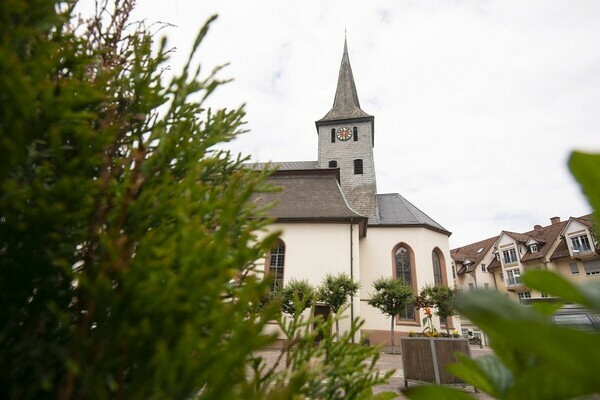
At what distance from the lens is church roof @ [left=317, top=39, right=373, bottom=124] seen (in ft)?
93.9

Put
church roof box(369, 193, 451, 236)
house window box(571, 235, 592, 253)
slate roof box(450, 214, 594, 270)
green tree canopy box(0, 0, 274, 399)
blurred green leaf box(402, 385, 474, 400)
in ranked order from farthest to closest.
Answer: slate roof box(450, 214, 594, 270) < house window box(571, 235, 592, 253) < church roof box(369, 193, 451, 236) < green tree canopy box(0, 0, 274, 399) < blurred green leaf box(402, 385, 474, 400)

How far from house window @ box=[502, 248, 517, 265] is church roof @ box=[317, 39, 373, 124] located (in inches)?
973

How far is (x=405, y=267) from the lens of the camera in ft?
66.2

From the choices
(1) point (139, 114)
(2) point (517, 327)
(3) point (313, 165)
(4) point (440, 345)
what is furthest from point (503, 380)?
(3) point (313, 165)

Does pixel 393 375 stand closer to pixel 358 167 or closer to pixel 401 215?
pixel 401 215

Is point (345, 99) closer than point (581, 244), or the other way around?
point (581, 244)

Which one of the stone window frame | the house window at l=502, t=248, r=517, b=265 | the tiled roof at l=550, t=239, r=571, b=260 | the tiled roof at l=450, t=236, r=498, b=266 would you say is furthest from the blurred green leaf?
the tiled roof at l=450, t=236, r=498, b=266

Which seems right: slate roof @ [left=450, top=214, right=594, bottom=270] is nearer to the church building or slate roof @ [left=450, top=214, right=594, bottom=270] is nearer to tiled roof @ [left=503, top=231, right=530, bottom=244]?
tiled roof @ [left=503, top=231, right=530, bottom=244]

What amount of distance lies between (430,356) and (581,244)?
108ft

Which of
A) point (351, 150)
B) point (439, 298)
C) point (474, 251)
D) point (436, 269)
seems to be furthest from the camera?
point (474, 251)

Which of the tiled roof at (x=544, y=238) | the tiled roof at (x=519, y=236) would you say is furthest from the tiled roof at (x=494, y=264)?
the tiled roof at (x=544, y=238)

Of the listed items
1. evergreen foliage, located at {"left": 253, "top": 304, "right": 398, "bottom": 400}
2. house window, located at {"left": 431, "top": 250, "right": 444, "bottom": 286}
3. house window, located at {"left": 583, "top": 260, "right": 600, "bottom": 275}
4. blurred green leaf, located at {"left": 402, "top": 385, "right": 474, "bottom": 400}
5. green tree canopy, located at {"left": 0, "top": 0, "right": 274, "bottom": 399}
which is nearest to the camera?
blurred green leaf, located at {"left": 402, "top": 385, "right": 474, "bottom": 400}

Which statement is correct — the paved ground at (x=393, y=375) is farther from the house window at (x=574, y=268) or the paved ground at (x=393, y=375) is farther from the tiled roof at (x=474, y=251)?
the tiled roof at (x=474, y=251)

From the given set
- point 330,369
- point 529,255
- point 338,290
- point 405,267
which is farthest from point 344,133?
point 330,369
